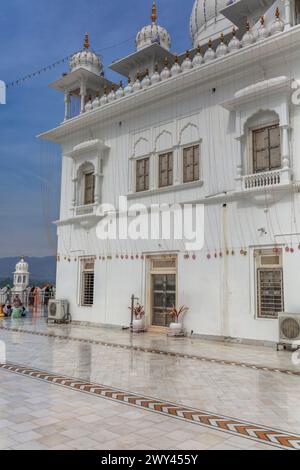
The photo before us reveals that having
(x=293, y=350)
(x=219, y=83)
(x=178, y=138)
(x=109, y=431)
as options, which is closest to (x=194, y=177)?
(x=178, y=138)

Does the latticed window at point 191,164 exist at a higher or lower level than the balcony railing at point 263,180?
higher

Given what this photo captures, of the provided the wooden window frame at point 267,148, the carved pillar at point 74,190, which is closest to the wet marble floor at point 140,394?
the wooden window frame at point 267,148

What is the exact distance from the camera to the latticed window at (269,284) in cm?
902

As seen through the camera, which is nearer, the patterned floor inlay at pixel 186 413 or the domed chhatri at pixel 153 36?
the patterned floor inlay at pixel 186 413

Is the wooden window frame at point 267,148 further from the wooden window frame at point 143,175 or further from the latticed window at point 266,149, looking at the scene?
the wooden window frame at point 143,175

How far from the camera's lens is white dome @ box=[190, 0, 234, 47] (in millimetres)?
14195

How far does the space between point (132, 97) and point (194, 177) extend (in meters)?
3.18

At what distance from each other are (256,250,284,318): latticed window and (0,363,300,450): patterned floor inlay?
16.0 ft

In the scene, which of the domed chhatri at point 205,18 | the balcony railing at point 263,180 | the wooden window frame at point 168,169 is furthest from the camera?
the domed chhatri at point 205,18

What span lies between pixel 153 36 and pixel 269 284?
962 centimetres

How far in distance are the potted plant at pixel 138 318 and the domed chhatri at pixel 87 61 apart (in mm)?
8178

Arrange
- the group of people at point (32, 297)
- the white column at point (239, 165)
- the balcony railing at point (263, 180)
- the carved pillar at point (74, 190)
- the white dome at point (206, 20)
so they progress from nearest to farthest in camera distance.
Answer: the balcony railing at point (263, 180)
the white column at point (239, 165)
the carved pillar at point (74, 190)
the white dome at point (206, 20)
the group of people at point (32, 297)

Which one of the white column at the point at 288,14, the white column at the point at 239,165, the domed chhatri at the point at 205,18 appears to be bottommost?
the white column at the point at 239,165
